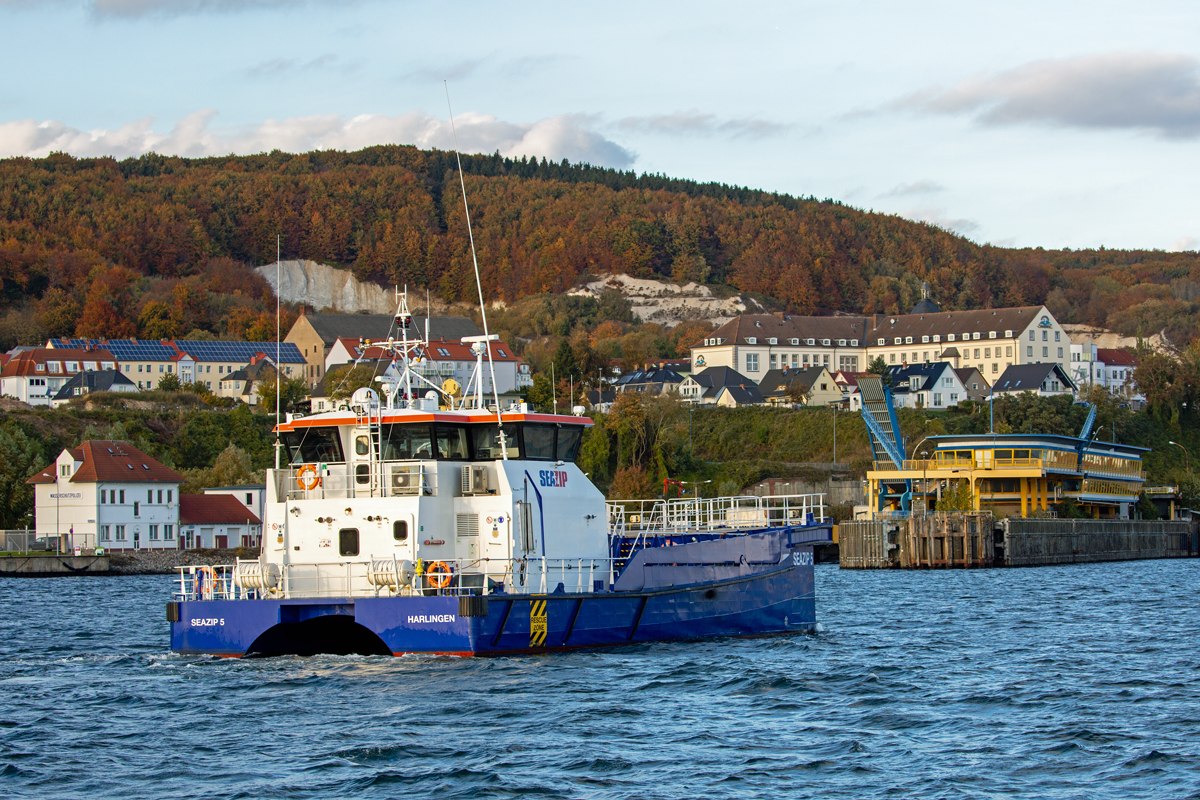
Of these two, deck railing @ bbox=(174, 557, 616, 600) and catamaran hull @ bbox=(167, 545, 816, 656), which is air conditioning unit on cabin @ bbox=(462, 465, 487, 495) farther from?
catamaran hull @ bbox=(167, 545, 816, 656)

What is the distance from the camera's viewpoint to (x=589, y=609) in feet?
74.8

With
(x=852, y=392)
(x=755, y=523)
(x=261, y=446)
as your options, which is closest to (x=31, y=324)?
(x=261, y=446)

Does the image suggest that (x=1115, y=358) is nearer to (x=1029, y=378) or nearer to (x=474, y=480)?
(x=1029, y=378)

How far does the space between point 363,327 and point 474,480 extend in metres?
134

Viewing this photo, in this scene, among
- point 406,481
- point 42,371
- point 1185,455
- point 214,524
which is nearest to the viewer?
point 406,481

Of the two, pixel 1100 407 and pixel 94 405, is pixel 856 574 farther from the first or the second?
pixel 94 405

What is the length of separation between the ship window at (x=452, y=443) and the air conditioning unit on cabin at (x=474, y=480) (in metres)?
0.30

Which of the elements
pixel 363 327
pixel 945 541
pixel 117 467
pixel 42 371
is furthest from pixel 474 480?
pixel 363 327

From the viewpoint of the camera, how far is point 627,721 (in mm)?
18188

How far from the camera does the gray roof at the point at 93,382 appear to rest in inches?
4463

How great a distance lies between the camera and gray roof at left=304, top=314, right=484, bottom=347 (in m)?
147

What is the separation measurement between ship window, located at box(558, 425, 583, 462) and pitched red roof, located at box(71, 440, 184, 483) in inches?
2024

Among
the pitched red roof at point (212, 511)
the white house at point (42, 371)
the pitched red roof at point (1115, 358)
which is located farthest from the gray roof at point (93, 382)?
the pitched red roof at point (1115, 358)

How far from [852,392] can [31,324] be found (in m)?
91.7
